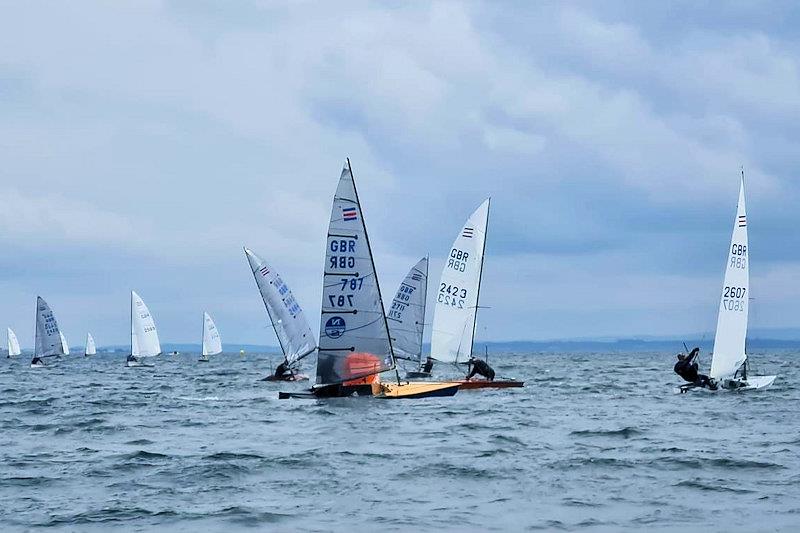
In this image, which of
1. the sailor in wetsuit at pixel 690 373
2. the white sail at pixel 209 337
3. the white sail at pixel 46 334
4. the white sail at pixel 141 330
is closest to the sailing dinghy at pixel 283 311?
the sailor in wetsuit at pixel 690 373

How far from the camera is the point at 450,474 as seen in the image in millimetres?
18266

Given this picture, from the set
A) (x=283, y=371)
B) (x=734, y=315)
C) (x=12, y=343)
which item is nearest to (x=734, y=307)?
(x=734, y=315)

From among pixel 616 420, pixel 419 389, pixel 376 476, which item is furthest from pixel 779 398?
pixel 376 476

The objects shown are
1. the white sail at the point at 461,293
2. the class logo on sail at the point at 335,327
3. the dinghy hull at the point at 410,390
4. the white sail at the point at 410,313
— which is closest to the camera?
the class logo on sail at the point at 335,327

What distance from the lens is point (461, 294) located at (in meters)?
45.3

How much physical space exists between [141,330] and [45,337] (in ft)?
26.6

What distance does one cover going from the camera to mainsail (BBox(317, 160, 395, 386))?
29.7 meters

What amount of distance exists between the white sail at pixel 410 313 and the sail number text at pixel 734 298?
18.2m

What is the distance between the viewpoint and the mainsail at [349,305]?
29.7m

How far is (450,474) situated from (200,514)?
490 cm

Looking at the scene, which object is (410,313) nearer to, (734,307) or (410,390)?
(734,307)

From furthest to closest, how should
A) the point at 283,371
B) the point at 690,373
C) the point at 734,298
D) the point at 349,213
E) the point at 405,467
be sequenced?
the point at 283,371
the point at 734,298
the point at 690,373
the point at 349,213
the point at 405,467

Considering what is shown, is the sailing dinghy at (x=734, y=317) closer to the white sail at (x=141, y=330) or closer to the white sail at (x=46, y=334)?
the white sail at (x=141, y=330)

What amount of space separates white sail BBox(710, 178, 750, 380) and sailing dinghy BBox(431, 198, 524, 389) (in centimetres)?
1052
